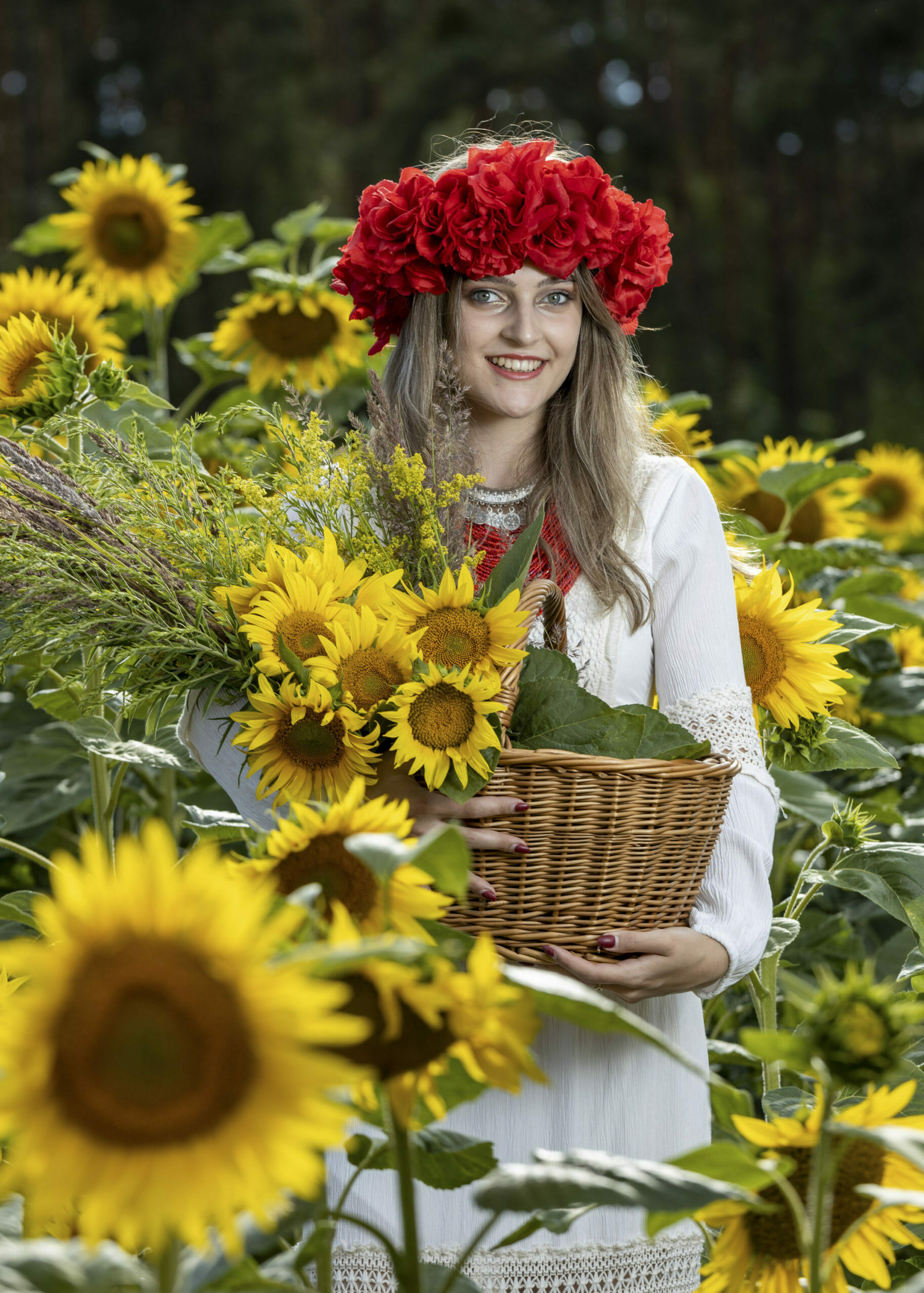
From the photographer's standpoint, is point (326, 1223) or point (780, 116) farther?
point (780, 116)

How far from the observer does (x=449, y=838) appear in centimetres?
57

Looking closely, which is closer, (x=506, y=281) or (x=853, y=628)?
(x=506, y=281)

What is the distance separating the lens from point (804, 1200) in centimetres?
68

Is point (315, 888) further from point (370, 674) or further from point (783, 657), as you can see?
point (783, 657)

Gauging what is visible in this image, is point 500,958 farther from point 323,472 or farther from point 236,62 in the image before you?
point 236,62

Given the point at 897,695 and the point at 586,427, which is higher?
the point at 586,427

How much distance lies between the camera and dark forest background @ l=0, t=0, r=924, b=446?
806cm

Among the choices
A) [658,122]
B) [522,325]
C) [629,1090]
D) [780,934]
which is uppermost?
[658,122]

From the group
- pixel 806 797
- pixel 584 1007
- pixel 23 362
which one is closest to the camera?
pixel 584 1007

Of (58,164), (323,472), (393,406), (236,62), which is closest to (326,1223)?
(323,472)

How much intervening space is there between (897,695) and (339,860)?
1419 mm

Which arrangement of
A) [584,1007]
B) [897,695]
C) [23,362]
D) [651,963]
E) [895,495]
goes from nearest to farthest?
[584,1007] < [651,963] < [23,362] < [897,695] < [895,495]

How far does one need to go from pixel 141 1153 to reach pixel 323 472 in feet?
2.28

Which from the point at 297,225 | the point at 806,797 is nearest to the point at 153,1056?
the point at 806,797
